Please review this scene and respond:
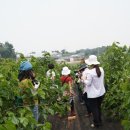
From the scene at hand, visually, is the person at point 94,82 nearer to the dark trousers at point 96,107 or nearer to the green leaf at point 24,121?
the dark trousers at point 96,107

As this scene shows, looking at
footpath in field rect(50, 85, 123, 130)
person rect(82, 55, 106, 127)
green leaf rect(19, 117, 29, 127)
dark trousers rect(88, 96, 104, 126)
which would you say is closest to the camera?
green leaf rect(19, 117, 29, 127)

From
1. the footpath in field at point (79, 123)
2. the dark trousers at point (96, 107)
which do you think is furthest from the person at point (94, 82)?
the footpath in field at point (79, 123)

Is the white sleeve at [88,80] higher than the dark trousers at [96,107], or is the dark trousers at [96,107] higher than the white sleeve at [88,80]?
the white sleeve at [88,80]

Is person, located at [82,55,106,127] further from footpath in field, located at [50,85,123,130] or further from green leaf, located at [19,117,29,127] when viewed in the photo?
green leaf, located at [19,117,29,127]

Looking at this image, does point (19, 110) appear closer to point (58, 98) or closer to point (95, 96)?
point (58, 98)

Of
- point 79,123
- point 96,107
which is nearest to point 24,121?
point 96,107

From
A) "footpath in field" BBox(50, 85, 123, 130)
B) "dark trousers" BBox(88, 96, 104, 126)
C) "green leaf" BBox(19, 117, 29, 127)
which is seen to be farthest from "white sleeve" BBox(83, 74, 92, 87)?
"green leaf" BBox(19, 117, 29, 127)

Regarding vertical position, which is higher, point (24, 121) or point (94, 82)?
point (24, 121)

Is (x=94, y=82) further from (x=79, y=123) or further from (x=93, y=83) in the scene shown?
(x=79, y=123)

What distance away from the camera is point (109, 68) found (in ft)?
32.4

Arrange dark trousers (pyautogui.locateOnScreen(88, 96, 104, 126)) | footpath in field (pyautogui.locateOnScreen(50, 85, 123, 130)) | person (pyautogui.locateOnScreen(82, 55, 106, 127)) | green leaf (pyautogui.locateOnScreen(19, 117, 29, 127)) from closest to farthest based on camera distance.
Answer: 1. green leaf (pyautogui.locateOnScreen(19, 117, 29, 127))
2. person (pyautogui.locateOnScreen(82, 55, 106, 127))
3. dark trousers (pyautogui.locateOnScreen(88, 96, 104, 126))
4. footpath in field (pyautogui.locateOnScreen(50, 85, 123, 130))

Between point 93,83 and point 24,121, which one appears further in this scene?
point 93,83

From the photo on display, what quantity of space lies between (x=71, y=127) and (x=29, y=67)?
366 centimetres

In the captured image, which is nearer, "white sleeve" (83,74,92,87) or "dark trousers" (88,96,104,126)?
"white sleeve" (83,74,92,87)
